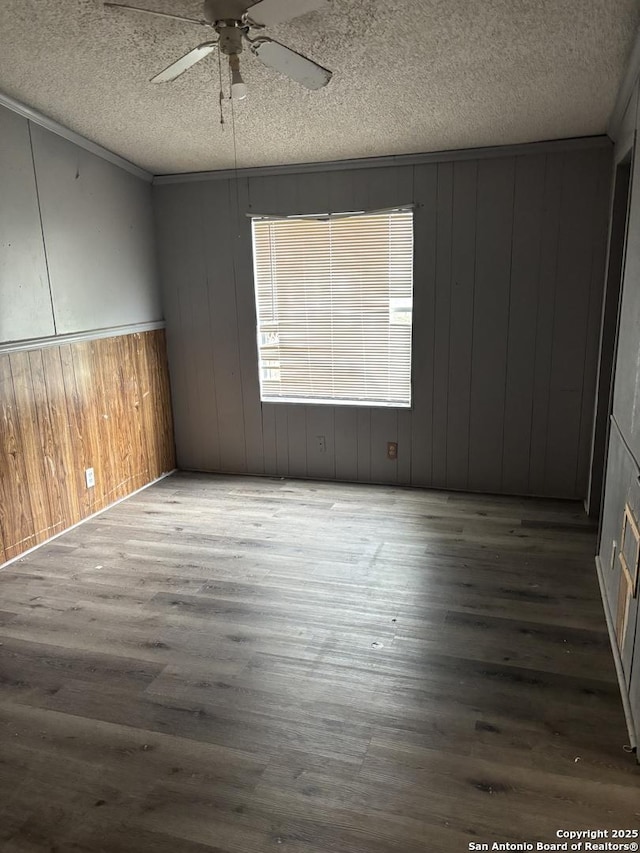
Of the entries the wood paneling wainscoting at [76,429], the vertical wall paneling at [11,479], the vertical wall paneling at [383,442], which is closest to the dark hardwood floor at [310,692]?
the vertical wall paneling at [11,479]

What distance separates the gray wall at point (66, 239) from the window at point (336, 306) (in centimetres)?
95

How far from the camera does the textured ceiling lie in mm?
2438

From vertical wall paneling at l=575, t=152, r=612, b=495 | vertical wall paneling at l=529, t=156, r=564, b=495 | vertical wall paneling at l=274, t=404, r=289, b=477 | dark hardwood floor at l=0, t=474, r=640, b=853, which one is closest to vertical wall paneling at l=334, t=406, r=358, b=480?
vertical wall paneling at l=274, t=404, r=289, b=477

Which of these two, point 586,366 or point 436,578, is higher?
point 586,366

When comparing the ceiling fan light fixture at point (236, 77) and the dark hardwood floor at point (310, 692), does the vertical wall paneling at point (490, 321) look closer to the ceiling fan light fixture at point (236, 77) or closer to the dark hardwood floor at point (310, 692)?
the dark hardwood floor at point (310, 692)

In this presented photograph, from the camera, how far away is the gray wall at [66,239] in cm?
343

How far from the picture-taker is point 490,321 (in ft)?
13.5

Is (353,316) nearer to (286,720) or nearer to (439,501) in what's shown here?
(439,501)

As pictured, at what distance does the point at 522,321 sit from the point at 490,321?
0.21 metres

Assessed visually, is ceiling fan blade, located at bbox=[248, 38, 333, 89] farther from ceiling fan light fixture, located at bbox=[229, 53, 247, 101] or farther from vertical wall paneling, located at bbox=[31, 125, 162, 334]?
vertical wall paneling, located at bbox=[31, 125, 162, 334]

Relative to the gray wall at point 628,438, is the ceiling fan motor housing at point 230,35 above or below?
above

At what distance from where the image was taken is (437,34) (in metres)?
2.56

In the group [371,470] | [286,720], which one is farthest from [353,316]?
[286,720]

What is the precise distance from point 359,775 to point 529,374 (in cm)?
298
